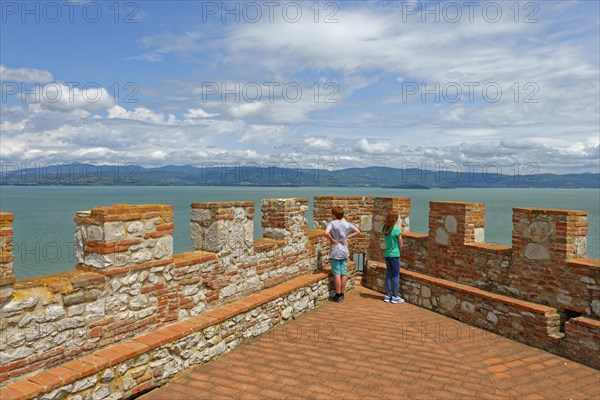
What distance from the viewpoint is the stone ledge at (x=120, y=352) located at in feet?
13.3

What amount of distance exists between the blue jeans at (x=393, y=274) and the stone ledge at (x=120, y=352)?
109 inches

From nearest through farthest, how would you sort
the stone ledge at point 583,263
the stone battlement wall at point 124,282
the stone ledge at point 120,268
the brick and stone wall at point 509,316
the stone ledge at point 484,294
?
the stone battlement wall at point 124,282
the stone ledge at point 120,268
the brick and stone wall at point 509,316
the stone ledge at point 583,263
the stone ledge at point 484,294

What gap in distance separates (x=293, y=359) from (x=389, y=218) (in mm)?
4118

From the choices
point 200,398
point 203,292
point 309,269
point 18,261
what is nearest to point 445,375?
point 200,398

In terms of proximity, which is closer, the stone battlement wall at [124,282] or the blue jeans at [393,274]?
the stone battlement wall at [124,282]

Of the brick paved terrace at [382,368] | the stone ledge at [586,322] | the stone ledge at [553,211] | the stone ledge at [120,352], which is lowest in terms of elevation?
the brick paved terrace at [382,368]

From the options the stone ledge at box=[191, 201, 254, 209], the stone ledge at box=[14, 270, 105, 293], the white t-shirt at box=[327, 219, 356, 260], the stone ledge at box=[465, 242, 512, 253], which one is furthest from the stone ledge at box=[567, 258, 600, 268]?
the stone ledge at box=[14, 270, 105, 293]

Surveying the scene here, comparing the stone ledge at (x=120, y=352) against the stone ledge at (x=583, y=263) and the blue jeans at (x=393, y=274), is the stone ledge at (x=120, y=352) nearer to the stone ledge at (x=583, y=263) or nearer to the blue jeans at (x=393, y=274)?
the blue jeans at (x=393, y=274)

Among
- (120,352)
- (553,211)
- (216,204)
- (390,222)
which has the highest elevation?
(216,204)

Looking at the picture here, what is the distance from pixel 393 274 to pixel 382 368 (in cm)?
373

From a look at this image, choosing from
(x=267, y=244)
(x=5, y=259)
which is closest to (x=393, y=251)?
(x=267, y=244)

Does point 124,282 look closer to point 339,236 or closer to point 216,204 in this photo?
point 216,204

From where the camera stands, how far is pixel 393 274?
9.27 metres

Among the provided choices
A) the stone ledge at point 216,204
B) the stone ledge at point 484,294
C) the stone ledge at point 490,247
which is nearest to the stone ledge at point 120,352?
the stone ledge at point 216,204
